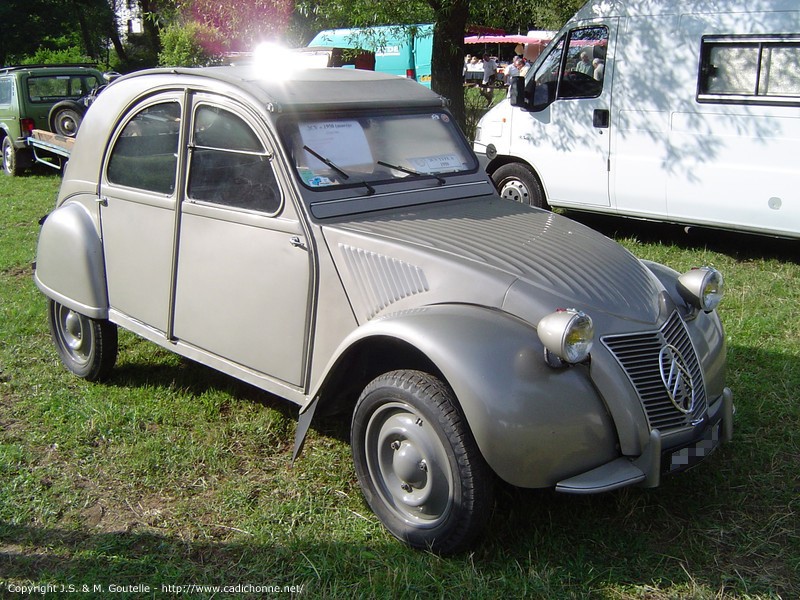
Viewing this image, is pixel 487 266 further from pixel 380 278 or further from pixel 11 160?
pixel 11 160

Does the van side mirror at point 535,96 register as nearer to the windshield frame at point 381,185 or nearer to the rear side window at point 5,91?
the windshield frame at point 381,185

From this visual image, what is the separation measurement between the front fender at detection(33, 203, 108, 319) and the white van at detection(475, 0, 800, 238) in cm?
510

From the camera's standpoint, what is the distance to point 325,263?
3.56 meters

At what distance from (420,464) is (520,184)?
6162 millimetres

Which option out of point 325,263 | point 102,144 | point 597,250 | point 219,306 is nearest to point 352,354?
point 325,263

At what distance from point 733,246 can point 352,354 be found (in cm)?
578

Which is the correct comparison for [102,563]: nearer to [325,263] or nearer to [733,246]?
[325,263]

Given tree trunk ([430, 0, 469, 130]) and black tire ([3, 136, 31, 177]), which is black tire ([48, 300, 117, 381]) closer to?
tree trunk ([430, 0, 469, 130])

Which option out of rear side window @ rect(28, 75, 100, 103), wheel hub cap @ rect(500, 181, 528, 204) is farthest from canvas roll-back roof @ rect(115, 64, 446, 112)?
rear side window @ rect(28, 75, 100, 103)

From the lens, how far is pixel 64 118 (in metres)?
12.4

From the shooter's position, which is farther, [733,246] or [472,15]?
[472,15]

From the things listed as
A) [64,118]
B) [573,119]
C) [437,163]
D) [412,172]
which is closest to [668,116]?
[573,119]

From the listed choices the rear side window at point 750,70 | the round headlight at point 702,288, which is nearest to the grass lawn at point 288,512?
the round headlight at point 702,288

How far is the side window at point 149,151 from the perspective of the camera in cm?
424
